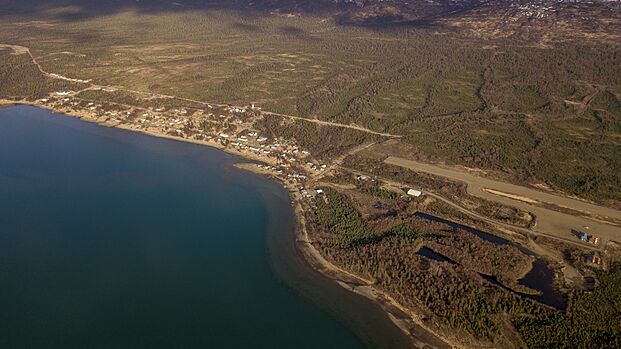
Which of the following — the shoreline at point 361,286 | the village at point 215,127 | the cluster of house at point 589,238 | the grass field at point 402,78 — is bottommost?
the shoreline at point 361,286

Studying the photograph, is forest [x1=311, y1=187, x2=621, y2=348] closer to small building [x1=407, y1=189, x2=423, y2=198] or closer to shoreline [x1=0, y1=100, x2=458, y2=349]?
shoreline [x1=0, y1=100, x2=458, y2=349]

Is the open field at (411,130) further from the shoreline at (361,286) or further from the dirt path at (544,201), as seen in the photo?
the shoreline at (361,286)

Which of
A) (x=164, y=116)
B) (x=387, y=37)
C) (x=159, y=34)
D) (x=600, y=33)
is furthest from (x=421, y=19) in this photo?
(x=164, y=116)

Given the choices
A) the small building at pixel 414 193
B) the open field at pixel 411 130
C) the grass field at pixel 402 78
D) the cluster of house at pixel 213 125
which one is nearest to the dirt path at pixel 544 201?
the open field at pixel 411 130

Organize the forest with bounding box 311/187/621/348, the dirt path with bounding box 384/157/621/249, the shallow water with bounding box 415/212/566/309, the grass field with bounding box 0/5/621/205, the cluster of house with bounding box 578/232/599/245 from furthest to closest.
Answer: the grass field with bounding box 0/5/621/205, the dirt path with bounding box 384/157/621/249, the cluster of house with bounding box 578/232/599/245, the shallow water with bounding box 415/212/566/309, the forest with bounding box 311/187/621/348

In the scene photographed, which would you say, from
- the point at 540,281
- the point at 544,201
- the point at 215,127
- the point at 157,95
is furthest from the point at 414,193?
the point at 157,95

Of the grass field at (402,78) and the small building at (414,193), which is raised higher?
the grass field at (402,78)

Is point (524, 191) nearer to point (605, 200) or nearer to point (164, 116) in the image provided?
point (605, 200)

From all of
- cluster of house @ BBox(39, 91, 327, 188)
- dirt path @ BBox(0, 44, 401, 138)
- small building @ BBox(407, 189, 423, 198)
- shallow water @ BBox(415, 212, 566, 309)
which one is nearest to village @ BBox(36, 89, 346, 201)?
cluster of house @ BBox(39, 91, 327, 188)
